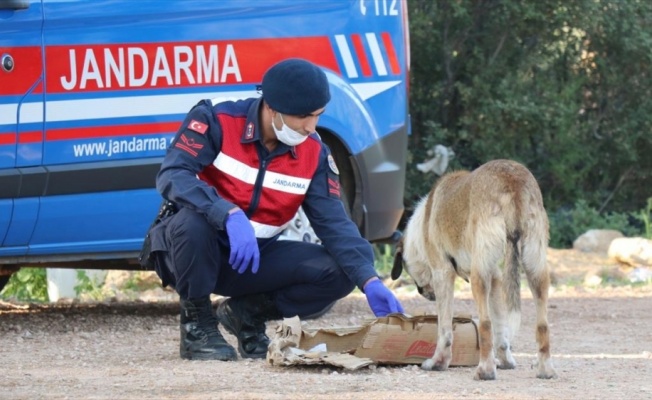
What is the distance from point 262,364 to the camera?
18.1 ft

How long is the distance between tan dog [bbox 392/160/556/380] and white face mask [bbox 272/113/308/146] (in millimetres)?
Answer: 680

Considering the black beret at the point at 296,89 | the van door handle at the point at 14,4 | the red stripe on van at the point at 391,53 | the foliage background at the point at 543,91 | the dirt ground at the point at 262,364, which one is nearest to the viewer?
the dirt ground at the point at 262,364

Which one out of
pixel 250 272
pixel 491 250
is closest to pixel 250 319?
pixel 250 272

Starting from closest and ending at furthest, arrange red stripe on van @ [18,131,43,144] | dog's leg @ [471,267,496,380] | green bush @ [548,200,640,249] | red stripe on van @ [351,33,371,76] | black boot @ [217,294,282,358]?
1. dog's leg @ [471,267,496,380]
2. black boot @ [217,294,282,358]
3. red stripe on van @ [18,131,43,144]
4. red stripe on van @ [351,33,371,76]
5. green bush @ [548,200,640,249]

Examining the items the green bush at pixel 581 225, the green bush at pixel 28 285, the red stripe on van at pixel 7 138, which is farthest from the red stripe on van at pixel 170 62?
the green bush at pixel 581 225

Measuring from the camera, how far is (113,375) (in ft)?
16.8

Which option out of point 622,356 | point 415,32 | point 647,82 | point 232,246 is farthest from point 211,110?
point 647,82

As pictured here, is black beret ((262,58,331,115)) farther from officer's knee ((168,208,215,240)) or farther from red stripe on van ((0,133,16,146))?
red stripe on van ((0,133,16,146))

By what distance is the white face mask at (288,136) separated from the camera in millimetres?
5469

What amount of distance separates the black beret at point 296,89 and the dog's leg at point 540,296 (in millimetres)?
1073

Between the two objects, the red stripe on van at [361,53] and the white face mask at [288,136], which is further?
the red stripe on van at [361,53]

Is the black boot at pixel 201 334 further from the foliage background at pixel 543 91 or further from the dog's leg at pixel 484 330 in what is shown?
the foliage background at pixel 543 91

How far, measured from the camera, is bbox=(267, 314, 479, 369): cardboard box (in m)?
5.26

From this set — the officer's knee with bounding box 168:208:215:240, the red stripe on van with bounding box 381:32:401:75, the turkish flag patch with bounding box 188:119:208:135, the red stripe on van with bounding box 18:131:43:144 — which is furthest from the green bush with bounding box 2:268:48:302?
the turkish flag patch with bounding box 188:119:208:135
